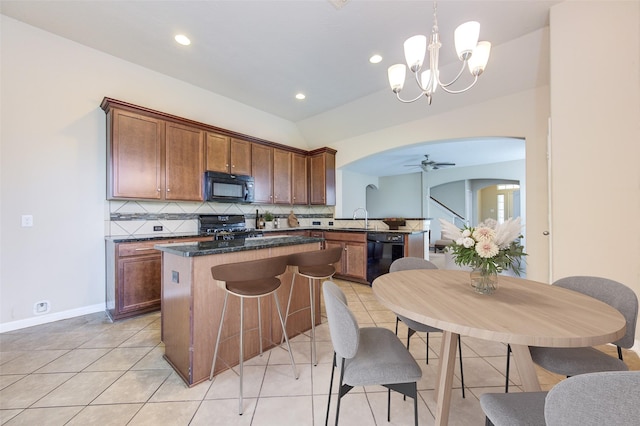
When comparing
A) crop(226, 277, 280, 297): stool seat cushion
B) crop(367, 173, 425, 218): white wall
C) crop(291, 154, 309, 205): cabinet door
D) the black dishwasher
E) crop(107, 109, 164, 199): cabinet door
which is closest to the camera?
crop(226, 277, 280, 297): stool seat cushion

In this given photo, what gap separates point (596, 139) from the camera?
211 centimetres

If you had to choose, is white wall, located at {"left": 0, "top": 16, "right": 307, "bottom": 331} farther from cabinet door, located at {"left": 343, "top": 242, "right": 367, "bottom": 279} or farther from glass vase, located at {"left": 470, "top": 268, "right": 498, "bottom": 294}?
glass vase, located at {"left": 470, "top": 268, "right": 498, "bottom": 294}

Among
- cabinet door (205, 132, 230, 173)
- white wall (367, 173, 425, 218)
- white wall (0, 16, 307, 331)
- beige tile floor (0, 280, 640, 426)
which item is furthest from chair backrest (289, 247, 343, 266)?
white wall (367, 173, 425, 218)

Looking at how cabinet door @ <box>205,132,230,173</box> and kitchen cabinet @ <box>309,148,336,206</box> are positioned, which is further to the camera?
kitchen cabinet @ <box>309,148,336,206</box>

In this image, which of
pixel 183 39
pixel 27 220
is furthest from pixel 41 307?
pixel 183 39

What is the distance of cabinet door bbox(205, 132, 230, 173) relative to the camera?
3586 millimetres

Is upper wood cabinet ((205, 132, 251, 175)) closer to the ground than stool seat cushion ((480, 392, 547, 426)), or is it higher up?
higher up

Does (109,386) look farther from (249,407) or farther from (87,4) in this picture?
(87,4)

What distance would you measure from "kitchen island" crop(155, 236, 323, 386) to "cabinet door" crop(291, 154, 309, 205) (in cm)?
279

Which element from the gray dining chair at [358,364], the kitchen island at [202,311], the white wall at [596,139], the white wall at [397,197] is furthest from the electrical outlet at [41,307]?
the white wall at [397,197]

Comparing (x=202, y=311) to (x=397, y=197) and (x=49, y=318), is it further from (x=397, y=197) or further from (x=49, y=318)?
(x=397, y=197)

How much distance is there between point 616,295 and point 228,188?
402 centimetres

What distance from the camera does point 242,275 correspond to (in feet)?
4.79

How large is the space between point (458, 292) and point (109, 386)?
2322 mm
